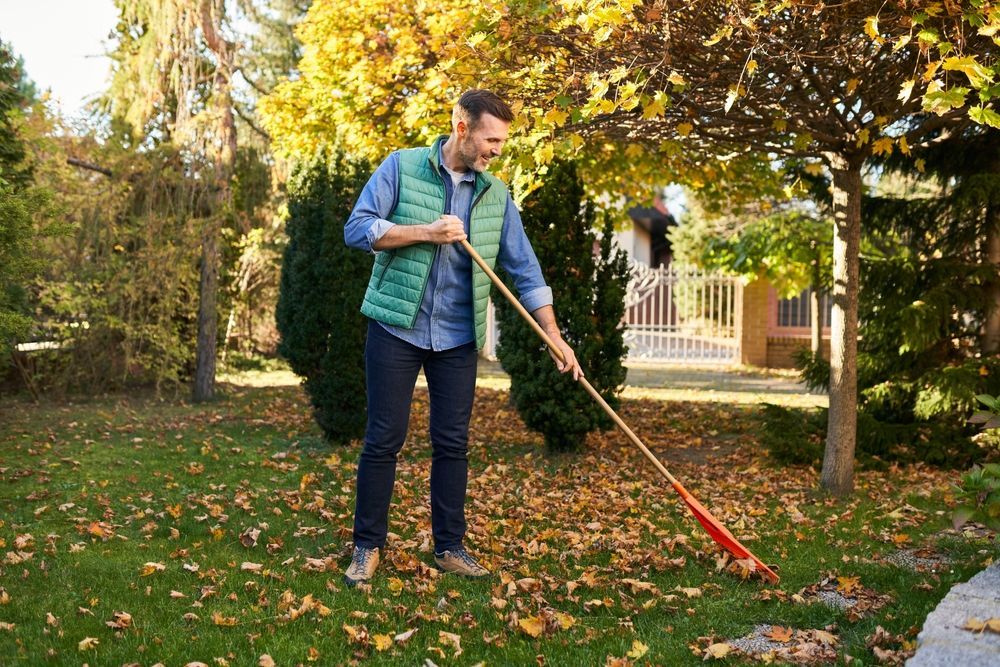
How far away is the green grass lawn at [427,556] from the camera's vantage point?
337 cm

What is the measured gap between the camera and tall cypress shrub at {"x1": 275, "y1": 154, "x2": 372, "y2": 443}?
297 inches

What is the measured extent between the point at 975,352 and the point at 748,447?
6.44 feet

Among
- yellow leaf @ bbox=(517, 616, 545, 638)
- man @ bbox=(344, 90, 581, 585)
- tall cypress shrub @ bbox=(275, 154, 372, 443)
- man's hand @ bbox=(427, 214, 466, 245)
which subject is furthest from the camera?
tall cypress shrub @ bbox=(275, 154, 372, 443)

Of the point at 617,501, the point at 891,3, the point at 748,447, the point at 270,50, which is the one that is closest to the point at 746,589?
the point at 617,501

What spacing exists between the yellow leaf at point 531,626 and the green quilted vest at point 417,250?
1120 mm

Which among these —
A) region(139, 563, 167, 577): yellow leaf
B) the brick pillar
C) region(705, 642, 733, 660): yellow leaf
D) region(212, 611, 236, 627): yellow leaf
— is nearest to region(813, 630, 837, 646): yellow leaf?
region(705, 642, 733, 660): yellow leaf

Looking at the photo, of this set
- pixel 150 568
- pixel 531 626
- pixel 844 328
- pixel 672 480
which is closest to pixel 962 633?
pixel 531 626

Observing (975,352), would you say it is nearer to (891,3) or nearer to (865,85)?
(865,85)

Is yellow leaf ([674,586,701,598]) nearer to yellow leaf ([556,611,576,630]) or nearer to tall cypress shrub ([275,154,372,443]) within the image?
yellow leaf ([556,611,576,630])

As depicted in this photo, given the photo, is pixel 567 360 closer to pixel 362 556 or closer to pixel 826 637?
pixel 362 556

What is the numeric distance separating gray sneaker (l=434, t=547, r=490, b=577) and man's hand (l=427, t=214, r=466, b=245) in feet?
4.70

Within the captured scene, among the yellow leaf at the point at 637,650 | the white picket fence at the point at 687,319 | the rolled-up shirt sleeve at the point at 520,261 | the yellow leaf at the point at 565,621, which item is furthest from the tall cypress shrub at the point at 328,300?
the white picket fence at the point at 687,319

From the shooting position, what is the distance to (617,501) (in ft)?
19.6

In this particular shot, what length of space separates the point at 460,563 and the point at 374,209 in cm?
160
